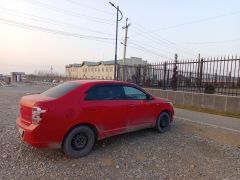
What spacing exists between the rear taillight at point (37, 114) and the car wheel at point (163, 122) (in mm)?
3318

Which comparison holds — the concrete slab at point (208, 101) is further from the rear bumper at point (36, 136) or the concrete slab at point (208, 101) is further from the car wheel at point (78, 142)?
the rear bumper at point (36, 136)

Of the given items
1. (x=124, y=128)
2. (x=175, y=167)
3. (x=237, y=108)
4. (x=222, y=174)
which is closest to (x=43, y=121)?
(x=124, y=128)

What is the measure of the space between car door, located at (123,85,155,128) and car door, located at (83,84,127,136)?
0.18 metres

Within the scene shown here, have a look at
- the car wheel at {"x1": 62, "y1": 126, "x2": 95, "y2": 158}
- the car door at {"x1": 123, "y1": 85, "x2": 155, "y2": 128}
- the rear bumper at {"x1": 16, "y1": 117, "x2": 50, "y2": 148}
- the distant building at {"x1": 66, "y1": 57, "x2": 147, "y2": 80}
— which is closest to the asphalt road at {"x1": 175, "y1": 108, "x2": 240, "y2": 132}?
the car door at {"x1": 123, "y1": 85, "x2": 155, "y2": 128}

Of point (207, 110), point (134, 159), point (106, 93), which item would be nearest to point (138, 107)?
point (106, 93)

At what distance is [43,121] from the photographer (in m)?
3.90

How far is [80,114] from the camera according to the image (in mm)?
4270

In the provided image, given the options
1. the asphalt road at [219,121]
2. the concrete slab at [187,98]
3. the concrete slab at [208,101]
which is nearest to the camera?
the asphalt road at [219,121]

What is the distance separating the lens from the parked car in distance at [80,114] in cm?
396

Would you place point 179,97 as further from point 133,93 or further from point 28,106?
point 28,106

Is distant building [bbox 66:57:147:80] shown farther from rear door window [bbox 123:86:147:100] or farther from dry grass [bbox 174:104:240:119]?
rear door window [bbox 123:86:147:100]

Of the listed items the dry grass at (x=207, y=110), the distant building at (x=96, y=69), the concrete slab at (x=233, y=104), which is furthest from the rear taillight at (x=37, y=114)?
the distant building at (x=96, y=69)

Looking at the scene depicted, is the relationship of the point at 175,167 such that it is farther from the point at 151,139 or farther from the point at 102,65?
the point at 102,65

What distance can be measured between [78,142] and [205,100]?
8290mm
